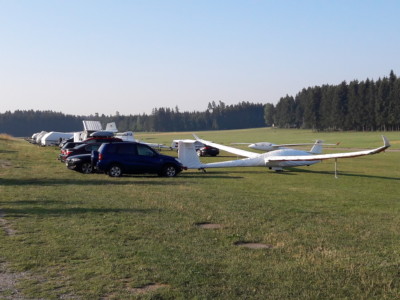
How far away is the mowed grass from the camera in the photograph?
5793 millimetres

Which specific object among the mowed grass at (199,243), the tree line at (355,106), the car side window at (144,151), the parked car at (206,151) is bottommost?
the parked car at (206,151)

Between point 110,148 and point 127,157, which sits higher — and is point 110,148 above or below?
above

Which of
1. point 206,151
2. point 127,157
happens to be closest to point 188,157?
point 127,157

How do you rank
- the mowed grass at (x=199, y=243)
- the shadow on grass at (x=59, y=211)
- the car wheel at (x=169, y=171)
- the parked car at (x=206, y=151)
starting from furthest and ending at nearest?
the parked car at (x=206, y=151), the car wheel at (x=169, y=171), the shadow on grass at (x=59, y=211), the mowed grass at (x=199, y=243)

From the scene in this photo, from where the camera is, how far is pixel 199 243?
816cm

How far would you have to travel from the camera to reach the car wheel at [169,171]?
21.7 meters

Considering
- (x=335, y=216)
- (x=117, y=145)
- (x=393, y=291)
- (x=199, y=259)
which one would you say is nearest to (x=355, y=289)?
(x=393, y=291)

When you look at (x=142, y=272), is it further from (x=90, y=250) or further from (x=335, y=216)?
(x=335, y=216)

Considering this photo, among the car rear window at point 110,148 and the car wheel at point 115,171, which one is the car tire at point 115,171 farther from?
the car rear window at point 110,148

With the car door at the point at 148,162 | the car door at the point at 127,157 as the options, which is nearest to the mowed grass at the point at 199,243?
the car door at the point at 127,157

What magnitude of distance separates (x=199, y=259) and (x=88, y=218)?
14.3 ft

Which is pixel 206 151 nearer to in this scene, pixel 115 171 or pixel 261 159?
pixel 261 159

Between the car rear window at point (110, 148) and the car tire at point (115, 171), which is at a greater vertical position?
the car rear window at point (110, 148)

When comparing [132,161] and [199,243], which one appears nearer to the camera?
[199,243]
